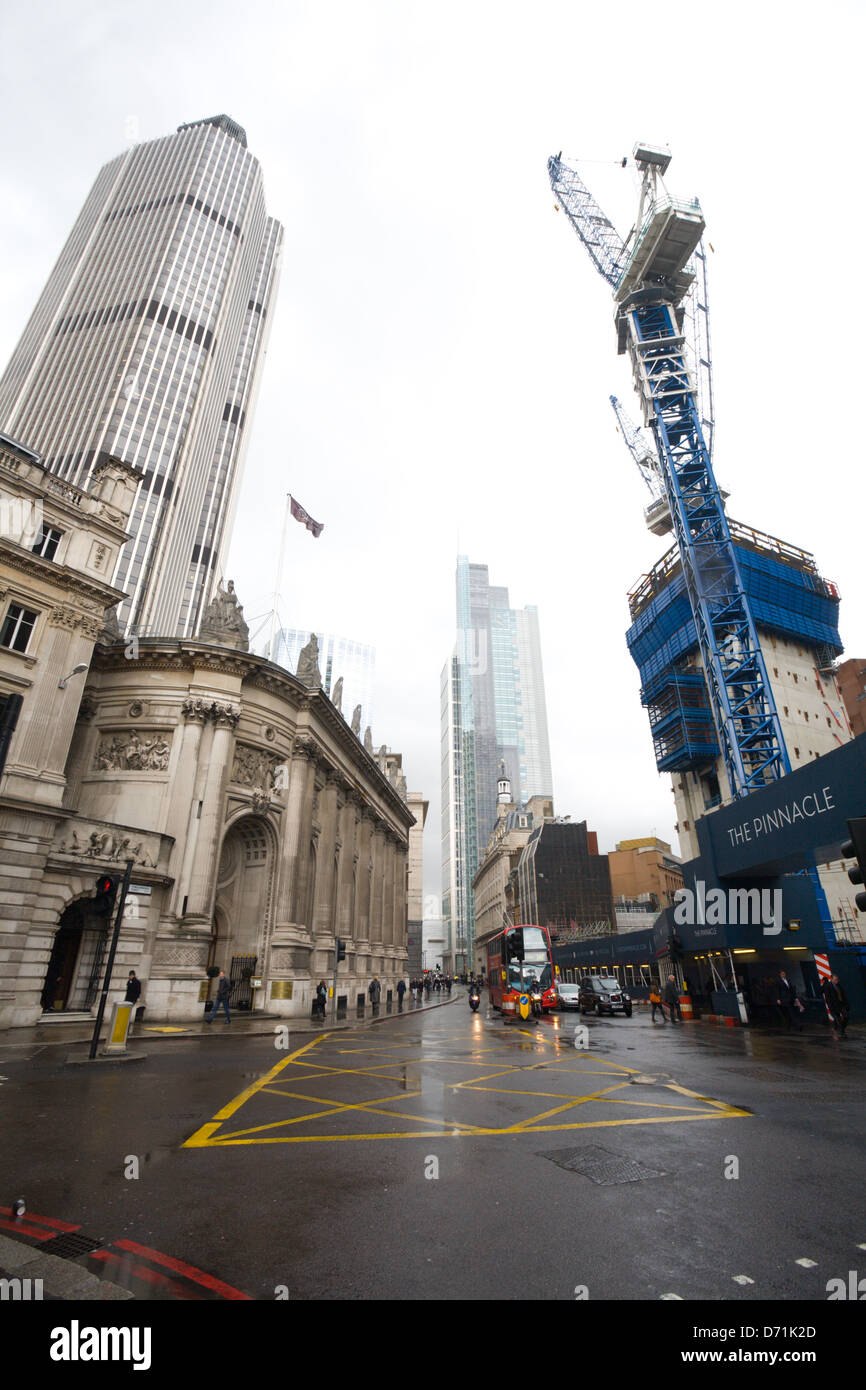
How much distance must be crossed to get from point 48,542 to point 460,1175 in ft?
92.1

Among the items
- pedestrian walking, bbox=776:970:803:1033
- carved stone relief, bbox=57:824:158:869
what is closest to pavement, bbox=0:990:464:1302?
carved stone relief, bbox=57:824:158:869

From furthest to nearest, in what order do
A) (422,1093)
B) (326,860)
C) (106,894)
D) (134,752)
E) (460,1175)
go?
(326,860) < (134,752) < (106,894) < (422,1093) < (460,1175)

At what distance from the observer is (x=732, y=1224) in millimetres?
4918

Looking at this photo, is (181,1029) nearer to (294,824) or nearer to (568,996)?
(294,824)

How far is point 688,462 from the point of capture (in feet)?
171

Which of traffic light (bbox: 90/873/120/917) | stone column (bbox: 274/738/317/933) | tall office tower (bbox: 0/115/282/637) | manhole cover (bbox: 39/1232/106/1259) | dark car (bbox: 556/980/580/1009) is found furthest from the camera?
tall office tower (bbox: 0/115/282/637)

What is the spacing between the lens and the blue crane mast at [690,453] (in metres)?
45.2

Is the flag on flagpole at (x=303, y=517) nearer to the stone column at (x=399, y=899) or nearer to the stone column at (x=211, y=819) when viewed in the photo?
the stone column at (x=211, y=819)

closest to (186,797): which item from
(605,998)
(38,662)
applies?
(38,662)

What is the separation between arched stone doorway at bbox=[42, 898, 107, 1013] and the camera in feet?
78.4

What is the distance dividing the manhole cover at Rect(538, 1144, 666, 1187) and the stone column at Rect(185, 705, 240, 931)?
24.0m

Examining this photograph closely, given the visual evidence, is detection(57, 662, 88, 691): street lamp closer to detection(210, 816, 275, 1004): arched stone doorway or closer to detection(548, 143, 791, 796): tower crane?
detection(210, 816, 275, 1004): arched stone doorway
